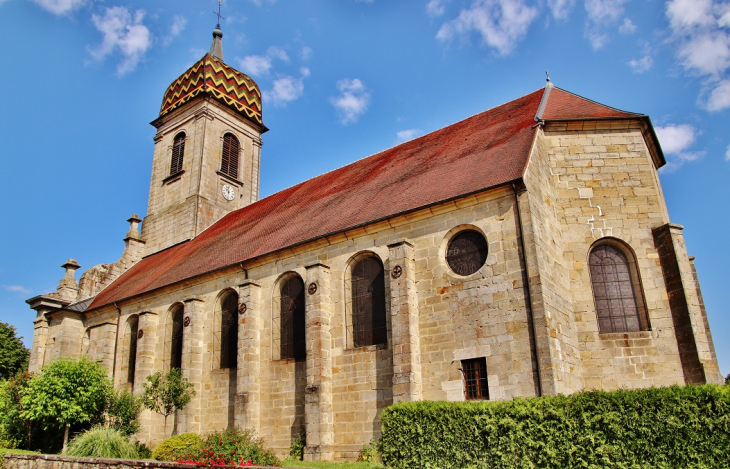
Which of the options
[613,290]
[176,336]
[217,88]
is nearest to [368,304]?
[613,290]

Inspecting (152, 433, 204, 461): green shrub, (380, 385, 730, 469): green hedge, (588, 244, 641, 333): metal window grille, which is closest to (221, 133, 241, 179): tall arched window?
(152, 433, 204, 461): green shrub

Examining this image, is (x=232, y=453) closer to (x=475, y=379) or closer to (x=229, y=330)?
(x=475, y=379)

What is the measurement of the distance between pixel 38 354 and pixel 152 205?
9.20 metres

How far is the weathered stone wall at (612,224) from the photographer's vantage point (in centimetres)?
1384

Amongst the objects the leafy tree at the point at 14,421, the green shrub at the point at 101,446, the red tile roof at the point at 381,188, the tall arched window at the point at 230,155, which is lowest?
the green shrub at the point at 101,446

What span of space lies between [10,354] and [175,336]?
61.2 ft

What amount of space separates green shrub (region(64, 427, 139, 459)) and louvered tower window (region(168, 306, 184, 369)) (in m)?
5.02

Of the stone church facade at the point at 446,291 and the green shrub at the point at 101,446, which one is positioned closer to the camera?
the stone church facade at the point at 446,291

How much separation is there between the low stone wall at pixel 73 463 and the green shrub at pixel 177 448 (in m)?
2.44

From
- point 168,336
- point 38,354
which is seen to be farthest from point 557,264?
point 38,354

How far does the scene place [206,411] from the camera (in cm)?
1891

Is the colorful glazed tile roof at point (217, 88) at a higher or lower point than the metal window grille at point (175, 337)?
higher

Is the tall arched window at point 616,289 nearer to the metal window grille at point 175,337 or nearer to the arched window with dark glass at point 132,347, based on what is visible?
the metal window grille at point 175,337

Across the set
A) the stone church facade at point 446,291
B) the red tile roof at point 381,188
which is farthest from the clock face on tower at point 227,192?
the stone church facade at point 446,291
